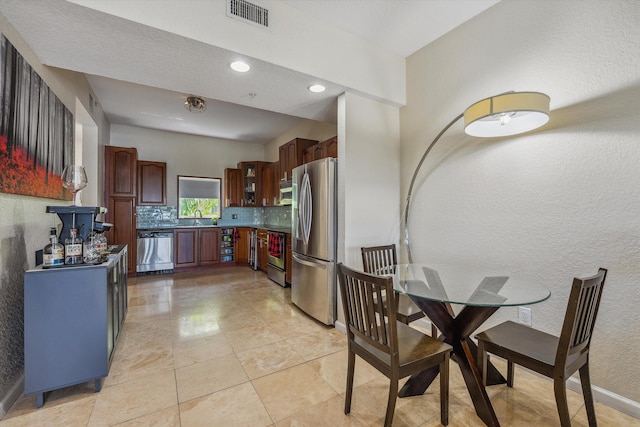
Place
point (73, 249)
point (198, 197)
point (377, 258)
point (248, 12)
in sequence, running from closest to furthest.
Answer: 1. point (73, 249)
2. point (248, 12)
3. point (377, 258)
4. point (198, 197)

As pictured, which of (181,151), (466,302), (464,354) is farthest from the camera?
(181,151)

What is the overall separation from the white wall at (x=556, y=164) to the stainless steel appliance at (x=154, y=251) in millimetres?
4818

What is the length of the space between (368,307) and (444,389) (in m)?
0.68

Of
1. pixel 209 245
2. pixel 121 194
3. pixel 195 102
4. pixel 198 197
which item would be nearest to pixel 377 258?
pixel 195 102

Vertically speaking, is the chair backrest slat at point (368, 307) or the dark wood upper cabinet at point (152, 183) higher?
the dark wood upper cabinet at point (152, 183)

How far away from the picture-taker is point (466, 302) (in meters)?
1.47

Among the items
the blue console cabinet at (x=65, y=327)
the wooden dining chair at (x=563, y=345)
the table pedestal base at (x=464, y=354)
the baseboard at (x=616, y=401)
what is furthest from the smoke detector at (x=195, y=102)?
the baseboard at (x=616, y=401)

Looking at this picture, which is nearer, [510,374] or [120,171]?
[510,374]

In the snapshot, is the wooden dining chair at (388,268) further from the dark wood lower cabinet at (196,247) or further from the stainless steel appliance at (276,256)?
the dark wood lower cabinet at (196,247)

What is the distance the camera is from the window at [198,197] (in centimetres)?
605

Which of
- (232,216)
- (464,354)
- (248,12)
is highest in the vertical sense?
(248,12)

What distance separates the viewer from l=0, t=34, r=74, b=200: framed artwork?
1698mm

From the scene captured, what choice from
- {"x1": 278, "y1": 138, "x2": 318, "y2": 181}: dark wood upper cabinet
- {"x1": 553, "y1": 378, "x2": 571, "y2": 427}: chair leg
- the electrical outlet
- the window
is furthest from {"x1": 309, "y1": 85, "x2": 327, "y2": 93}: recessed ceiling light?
the window

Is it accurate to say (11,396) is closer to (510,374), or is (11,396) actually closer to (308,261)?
(308,261)
